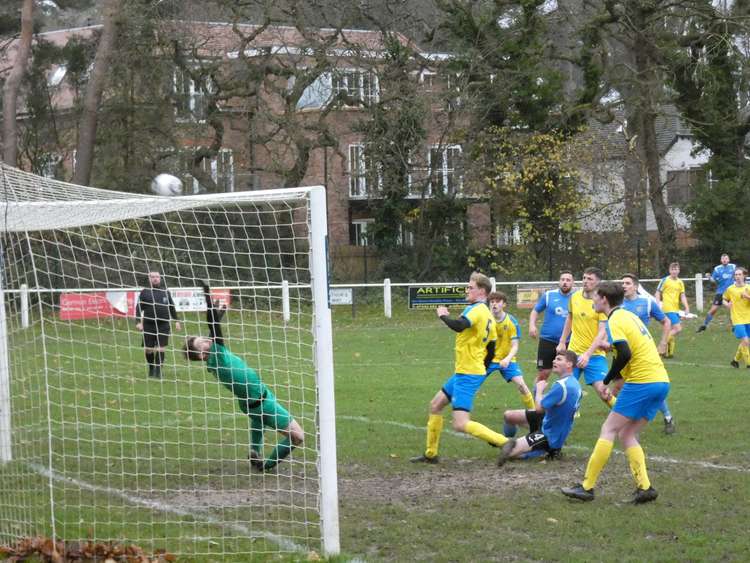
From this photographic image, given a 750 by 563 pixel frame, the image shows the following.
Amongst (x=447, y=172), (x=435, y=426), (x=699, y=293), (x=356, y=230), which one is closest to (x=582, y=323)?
(x=435, y=426)

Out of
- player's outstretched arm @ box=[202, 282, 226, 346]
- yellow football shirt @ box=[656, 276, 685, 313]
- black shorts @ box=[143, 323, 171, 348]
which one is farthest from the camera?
yellow football shirt @ box=[656, 276, 685, 313]

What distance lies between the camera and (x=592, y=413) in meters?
13.3

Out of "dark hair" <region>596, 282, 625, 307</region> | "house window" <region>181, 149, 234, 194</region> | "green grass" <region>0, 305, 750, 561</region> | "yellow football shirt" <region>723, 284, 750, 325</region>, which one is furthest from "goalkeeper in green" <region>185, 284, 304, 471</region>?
"house window" <region>181, 149, 234, 194</region>

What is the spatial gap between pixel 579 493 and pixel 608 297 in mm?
1601

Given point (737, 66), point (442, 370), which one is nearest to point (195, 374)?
point (442, 370)

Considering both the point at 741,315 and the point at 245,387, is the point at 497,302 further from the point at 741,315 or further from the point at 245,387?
the point at 741,315

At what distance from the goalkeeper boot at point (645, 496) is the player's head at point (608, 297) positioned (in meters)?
1.47

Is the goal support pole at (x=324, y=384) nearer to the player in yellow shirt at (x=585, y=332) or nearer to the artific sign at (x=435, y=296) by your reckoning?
the player in yellow shirt at (x=585, y=332)

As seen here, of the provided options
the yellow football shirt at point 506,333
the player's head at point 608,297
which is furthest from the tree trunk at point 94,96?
the player's head at point 608,297

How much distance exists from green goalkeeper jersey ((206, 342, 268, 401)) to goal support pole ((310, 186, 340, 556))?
2120mm

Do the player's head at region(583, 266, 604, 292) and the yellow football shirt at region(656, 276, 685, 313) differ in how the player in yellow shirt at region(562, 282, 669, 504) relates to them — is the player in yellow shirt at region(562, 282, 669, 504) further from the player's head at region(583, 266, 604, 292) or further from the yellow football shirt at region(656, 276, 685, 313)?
the yellow football shirt at region(656, 276, 685, 313)

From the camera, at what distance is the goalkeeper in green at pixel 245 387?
907 centimetres

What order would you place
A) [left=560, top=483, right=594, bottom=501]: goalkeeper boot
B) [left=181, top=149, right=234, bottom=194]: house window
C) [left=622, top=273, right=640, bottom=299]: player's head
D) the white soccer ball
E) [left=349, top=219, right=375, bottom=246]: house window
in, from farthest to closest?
[left=349, top=219, right=375, bottom=246]: house window, [left=181, top=149, right=234, bottom=194]: house window, [left=622, top=273, right=640, bottom=299]: player's head, the white soccer ball, [left=560, top=483, right=594, bottom=501]: goalkeeper boot

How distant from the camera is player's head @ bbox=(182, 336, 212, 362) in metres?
9.04
